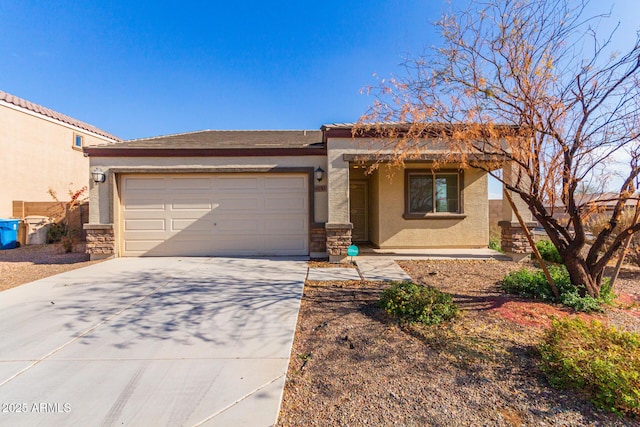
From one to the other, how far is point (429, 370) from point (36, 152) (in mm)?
17441

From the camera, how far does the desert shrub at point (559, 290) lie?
4.10 m

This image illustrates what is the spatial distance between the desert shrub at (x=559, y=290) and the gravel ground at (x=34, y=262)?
362 inches

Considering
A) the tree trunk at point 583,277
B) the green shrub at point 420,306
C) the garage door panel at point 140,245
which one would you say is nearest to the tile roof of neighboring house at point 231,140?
the garage door panel at point 140,245

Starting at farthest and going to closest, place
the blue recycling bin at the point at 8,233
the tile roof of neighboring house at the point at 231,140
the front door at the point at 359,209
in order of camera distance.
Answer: the front door at the point at 359,209 < the blue recycling bin at the point at 8,233 < the tile roof of neighboring house at the point at 231,140

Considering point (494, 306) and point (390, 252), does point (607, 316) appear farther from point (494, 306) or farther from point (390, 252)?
point (390, 252)

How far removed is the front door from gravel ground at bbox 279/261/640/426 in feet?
21.6

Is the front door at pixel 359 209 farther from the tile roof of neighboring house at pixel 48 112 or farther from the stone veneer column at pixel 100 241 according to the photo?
the tile roof of neighboring house at pixel 48 112

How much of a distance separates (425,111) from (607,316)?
380cm

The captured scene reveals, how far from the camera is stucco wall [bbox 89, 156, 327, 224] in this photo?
8000mm

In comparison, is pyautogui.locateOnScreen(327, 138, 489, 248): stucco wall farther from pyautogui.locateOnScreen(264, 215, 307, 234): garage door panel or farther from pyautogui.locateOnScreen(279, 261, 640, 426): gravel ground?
pyautogui.locateOnScreen(279, 261, 640, 426): gravel ground

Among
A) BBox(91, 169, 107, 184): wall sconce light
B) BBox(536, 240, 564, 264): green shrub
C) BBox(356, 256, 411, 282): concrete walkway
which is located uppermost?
BBox(91, 169, 107, 184): wall sconce light

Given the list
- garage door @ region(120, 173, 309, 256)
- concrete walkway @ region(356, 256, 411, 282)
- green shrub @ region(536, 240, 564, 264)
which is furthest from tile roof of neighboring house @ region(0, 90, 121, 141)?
green shrub @ region(536, 240, 564, 264)

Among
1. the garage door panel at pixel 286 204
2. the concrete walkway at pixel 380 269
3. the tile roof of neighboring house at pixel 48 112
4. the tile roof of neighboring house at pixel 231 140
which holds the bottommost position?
the concrete walkway at pixel 380 269

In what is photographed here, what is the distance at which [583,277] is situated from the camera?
434 centimetres
